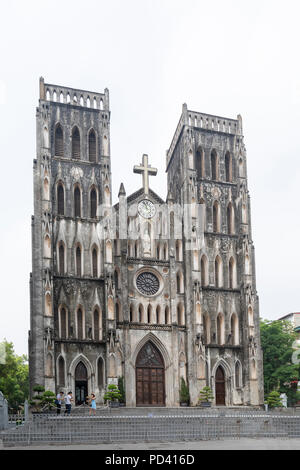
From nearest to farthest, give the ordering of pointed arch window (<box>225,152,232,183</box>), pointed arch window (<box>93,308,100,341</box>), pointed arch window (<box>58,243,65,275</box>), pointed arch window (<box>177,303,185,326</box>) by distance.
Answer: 1. pointed arch window (<box>93,308,100,341</box>)
2. pointed arch window (<box>58,243,65,275</box>)
3. pointed arch window (<box>177,303,185,326</box>)
4. pointed arch window (<box>225,152,232,183</box>)

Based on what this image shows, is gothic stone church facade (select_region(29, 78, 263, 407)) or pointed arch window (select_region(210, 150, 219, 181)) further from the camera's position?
pointed arch window (select_region(210, 150, 219, 181))

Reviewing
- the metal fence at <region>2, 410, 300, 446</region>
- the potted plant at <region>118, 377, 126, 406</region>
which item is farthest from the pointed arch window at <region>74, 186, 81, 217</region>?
the metal fence at <region>2, 410, 300, 446</region>

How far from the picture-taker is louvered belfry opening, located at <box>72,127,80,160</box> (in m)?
44.0

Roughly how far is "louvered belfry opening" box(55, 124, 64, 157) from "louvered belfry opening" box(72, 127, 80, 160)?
2.74 feet

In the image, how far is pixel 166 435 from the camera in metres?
22.7

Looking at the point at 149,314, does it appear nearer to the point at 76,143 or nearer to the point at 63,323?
the point at 63,323

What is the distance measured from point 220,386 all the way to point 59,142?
19587 millimetres

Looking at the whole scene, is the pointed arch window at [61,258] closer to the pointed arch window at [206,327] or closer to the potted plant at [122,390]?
the potted plant at [122,390]

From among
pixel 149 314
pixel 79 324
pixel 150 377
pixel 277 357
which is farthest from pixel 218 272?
pixel 277 357

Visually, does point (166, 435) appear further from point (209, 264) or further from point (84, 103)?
point (84, 103)

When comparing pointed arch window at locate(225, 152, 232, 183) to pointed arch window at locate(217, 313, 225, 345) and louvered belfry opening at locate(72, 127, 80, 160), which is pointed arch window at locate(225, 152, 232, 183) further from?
louvered belfry opening at locate(72, 127, 80, 160)

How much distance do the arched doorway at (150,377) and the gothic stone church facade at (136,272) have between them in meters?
0.07

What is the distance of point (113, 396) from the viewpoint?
36594mm

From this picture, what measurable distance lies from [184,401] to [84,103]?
2123cm
